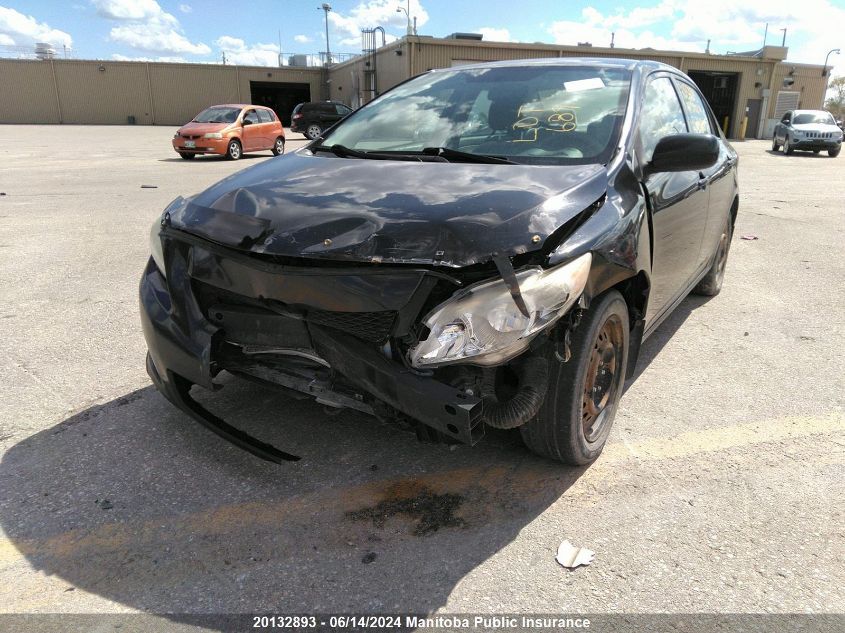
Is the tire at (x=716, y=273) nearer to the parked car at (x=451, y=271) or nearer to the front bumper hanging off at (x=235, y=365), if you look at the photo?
the parked car at (x=451, y=271)

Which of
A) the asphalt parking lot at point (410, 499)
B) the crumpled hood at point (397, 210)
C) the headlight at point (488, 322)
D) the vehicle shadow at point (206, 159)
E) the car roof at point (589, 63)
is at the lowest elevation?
the asphalt parking lot at point (410, 499)

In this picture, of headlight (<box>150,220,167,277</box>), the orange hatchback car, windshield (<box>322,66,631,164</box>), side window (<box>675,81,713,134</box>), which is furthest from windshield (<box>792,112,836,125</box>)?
headlight (<box>150,220,167,277</box>)

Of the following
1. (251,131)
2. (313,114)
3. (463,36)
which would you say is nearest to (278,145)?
(251,131)

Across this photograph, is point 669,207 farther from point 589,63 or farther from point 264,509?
point 264,509

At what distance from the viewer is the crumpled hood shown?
2191 mm

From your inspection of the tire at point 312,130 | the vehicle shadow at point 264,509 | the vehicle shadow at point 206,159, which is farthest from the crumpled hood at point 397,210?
the tire at point 312,130

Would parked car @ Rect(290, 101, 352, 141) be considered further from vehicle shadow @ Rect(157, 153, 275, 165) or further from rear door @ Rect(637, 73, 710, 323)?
rear door @ Rect(637, 73, 710, 323)

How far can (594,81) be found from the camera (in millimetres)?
3426

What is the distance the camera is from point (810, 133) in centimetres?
2330

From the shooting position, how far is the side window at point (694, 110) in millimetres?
4207

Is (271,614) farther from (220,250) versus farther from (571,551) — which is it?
(220,250)

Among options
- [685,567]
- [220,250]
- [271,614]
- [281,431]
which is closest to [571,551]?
[685,567]

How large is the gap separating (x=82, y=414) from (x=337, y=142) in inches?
81.5

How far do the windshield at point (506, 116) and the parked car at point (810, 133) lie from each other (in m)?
24.6
